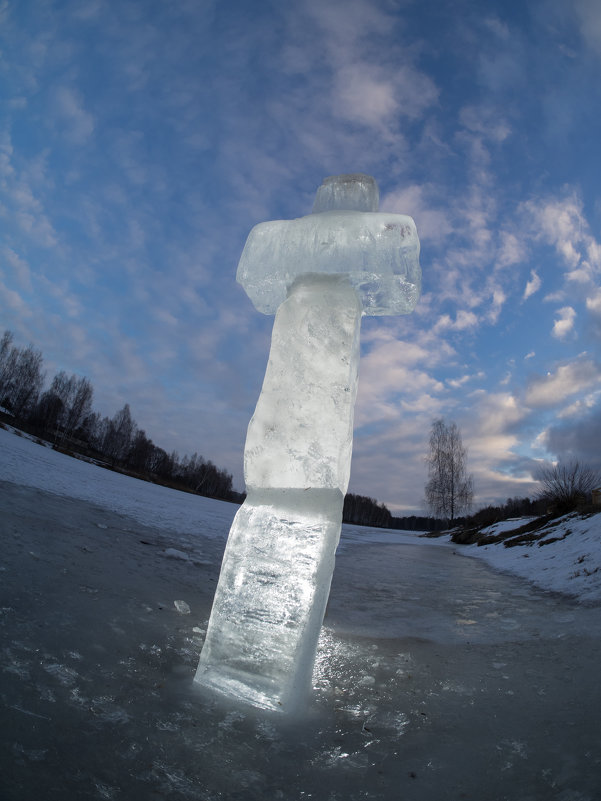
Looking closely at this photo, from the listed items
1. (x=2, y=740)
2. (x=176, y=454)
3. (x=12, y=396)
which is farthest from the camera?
(x=176, y=454)

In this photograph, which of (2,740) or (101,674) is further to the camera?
(101,674)

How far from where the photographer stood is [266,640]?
1.61 m

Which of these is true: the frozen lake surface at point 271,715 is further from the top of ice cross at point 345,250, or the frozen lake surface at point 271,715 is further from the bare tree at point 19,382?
the bare tree at point 19,382

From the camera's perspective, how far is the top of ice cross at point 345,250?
6.34ft

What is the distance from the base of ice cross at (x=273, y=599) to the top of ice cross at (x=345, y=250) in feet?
3.29

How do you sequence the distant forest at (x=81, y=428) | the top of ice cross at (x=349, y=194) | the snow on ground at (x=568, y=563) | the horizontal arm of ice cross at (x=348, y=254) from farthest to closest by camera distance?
the distant forest at (x=81, y=428)
the snow on ground at (x=568, y=563)
the top of ice cross at (x=349, y=194)
the horizontal arm of ice cross at (x=348, y=254)

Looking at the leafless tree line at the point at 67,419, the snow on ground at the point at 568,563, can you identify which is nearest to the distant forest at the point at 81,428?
the leafless tree line at the point at 67,419

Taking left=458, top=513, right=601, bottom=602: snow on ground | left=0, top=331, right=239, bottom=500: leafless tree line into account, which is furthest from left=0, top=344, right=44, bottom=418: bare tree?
left=458, top=513, right=601, bottom=602: snow on ground

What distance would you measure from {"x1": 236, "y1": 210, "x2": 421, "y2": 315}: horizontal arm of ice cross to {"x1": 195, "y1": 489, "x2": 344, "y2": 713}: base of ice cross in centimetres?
100

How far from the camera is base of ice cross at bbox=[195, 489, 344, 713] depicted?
1.55 metres

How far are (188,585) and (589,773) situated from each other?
256 cm

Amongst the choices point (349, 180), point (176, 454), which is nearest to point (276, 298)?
point (349, 180)

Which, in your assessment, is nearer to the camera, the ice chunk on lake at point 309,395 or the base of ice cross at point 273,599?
the base of ice cross at point 273,599

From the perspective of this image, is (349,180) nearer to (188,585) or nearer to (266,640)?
(266,640)
